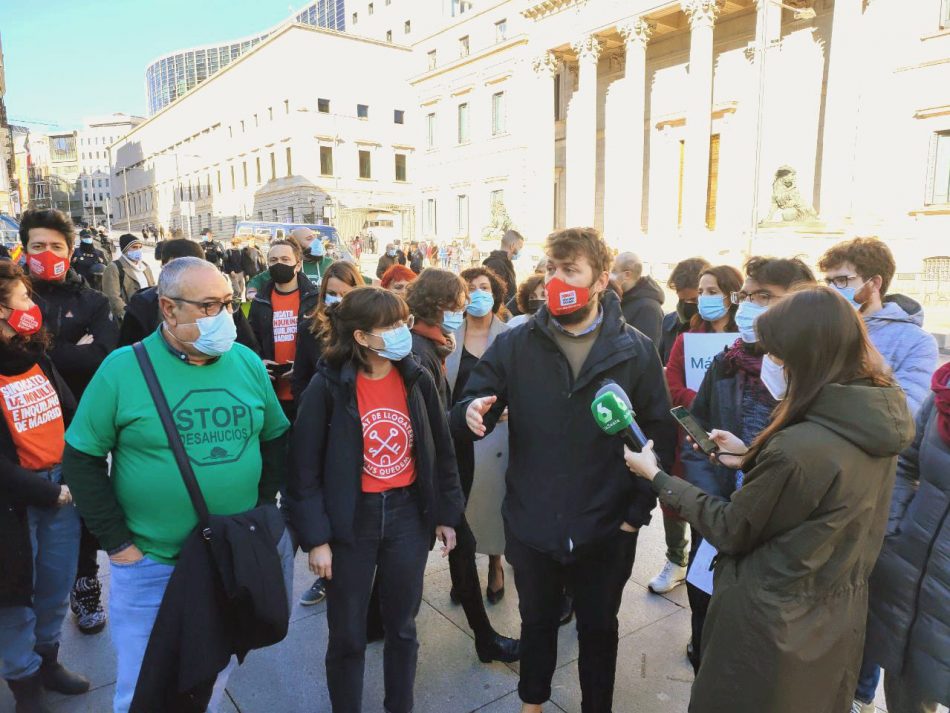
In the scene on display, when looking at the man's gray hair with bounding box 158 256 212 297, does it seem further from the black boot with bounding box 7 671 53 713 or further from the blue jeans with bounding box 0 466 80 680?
the black boot with bounding box 7 671 53 713

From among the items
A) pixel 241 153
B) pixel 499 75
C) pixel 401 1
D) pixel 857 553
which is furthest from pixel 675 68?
pixel 241 153

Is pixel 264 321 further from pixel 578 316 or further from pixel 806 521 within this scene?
pixel 806 521

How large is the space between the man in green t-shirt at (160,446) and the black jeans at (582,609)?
48.0 inches

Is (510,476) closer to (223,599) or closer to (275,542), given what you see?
(275,542)

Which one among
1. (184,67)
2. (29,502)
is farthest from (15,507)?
(184,67)

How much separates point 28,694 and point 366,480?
5.83 ft

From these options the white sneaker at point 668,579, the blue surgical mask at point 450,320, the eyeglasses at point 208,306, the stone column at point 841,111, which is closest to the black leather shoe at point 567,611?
the white sneaker at point 668,579

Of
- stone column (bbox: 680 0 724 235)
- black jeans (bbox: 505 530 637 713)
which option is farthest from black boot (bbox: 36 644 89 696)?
stone column (bbox: 680 0 724 235)

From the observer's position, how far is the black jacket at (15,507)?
2.60 meters

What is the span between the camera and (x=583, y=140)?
3117 centimetres

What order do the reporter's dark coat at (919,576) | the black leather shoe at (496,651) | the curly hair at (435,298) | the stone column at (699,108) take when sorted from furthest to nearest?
the stone column at (699,108) → the curly hair at (435,298) → the black leather shoe at (496,651) → the reporter's dark coat at (919,576)

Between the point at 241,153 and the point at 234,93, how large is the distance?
6.21 meters

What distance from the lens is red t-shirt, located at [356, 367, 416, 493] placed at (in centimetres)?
267

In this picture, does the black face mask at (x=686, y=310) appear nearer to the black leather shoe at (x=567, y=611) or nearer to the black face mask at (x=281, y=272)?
the black leather shoe at (x=567, y=611)
